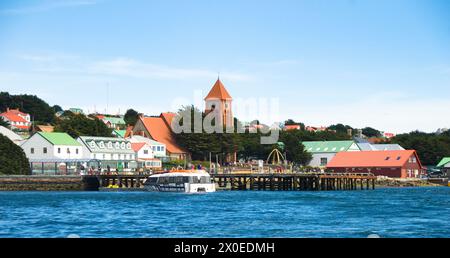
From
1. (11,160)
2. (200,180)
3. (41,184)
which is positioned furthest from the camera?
(11,160)

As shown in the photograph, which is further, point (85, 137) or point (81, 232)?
point (85, 137)

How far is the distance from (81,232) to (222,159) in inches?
4145

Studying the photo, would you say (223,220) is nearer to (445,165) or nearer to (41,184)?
(41,184)

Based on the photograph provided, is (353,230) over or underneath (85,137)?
underneath

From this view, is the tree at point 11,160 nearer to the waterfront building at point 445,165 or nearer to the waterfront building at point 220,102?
the waterfront building at point 220,102

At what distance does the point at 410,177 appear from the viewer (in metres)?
137

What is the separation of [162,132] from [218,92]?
1836 cm

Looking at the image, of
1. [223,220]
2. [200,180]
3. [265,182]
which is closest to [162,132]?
[265,182]

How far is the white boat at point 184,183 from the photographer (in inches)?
3494

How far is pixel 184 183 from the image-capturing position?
89.1m

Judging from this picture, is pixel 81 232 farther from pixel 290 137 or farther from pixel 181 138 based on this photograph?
pixel 290 137

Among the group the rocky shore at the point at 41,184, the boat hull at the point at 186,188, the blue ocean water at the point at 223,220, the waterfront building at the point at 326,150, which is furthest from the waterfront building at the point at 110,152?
the blue ocean water at the point at 223,220
